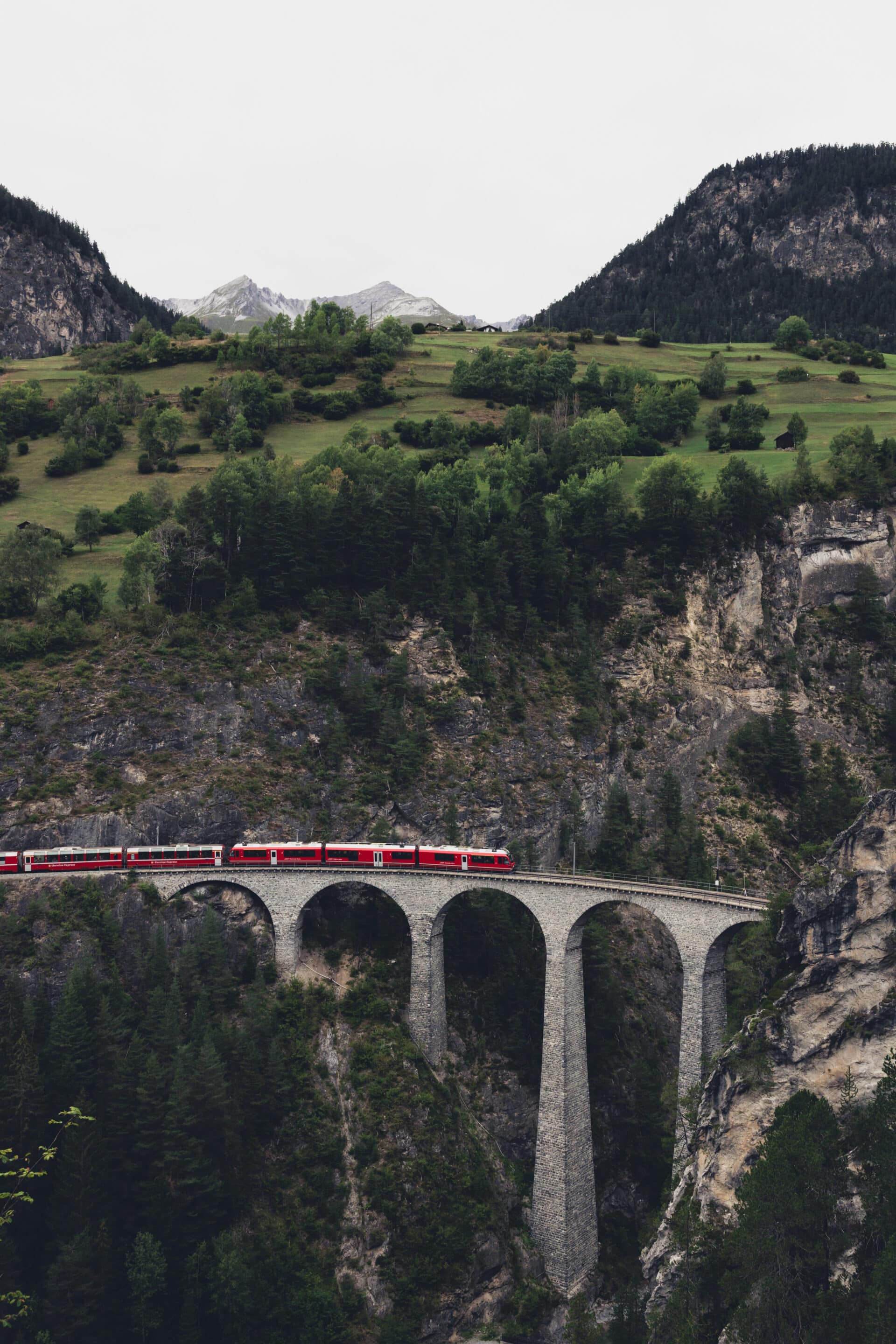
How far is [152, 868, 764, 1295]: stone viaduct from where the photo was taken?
5522 centimetres

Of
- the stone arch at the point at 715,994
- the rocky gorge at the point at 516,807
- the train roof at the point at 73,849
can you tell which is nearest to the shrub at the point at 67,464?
Result: the rocky gorge at the point at 516,807

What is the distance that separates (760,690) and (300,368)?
80.0 m

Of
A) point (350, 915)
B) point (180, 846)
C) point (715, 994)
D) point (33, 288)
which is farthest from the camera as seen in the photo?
point (33, 288)

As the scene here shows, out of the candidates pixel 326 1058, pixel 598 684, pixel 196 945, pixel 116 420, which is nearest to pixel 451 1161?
pixel 326 1058

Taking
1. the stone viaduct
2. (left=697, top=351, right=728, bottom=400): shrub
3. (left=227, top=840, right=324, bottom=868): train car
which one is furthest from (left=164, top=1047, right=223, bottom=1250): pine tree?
(left=697, top=351, right=728, bottom=400): shrub

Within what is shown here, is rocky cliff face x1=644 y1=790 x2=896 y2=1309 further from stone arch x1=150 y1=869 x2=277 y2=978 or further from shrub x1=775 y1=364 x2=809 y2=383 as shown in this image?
shrub x1=775 y1=364 x2=809 y2=383

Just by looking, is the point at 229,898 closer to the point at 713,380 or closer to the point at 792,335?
the point at 713,380

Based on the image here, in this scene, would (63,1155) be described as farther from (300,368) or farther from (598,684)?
(300,368)

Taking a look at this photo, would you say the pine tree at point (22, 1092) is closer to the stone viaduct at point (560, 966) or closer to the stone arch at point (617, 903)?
the stone viaduct at point (560, 966)

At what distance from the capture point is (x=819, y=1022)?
45406 millimetres

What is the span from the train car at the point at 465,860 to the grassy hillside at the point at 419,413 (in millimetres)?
41973

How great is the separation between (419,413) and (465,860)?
75.3 m

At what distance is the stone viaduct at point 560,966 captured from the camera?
5522 cm

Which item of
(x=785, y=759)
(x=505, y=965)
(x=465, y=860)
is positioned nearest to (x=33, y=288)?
(x=785, y=759)
